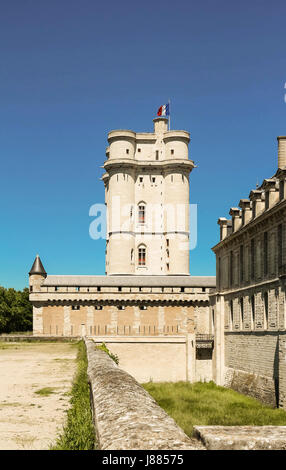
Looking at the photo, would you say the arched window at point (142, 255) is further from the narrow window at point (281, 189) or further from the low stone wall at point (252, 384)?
the narrow window at point (281, 189)

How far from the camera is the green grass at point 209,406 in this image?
2753 centimetres

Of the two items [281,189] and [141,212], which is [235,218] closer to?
[281,189]

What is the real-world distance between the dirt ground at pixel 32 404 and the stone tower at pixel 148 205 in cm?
4653

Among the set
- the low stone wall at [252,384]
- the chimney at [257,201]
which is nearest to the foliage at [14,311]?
the low stone wall at [252,384]

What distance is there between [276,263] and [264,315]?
3934 millimetres

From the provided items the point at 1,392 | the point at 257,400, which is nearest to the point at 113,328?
the point at 257,400

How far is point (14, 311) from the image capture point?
65250mm

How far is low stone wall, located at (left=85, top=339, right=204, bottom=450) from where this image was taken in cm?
459

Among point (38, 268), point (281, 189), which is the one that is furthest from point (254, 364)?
point (38, 268)

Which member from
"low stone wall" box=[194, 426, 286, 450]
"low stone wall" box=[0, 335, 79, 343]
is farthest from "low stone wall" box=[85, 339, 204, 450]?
"low stone wall" box=[0, 335, 79, 343]

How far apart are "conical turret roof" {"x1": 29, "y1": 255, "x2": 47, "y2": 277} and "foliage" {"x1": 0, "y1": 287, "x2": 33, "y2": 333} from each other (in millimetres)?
10699

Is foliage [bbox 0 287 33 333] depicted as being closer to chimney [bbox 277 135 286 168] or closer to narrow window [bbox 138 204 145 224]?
narrow window [bbox 138 204 145 224]

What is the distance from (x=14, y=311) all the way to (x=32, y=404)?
55.8 m

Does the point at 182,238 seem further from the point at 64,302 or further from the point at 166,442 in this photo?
the point at 166,442
